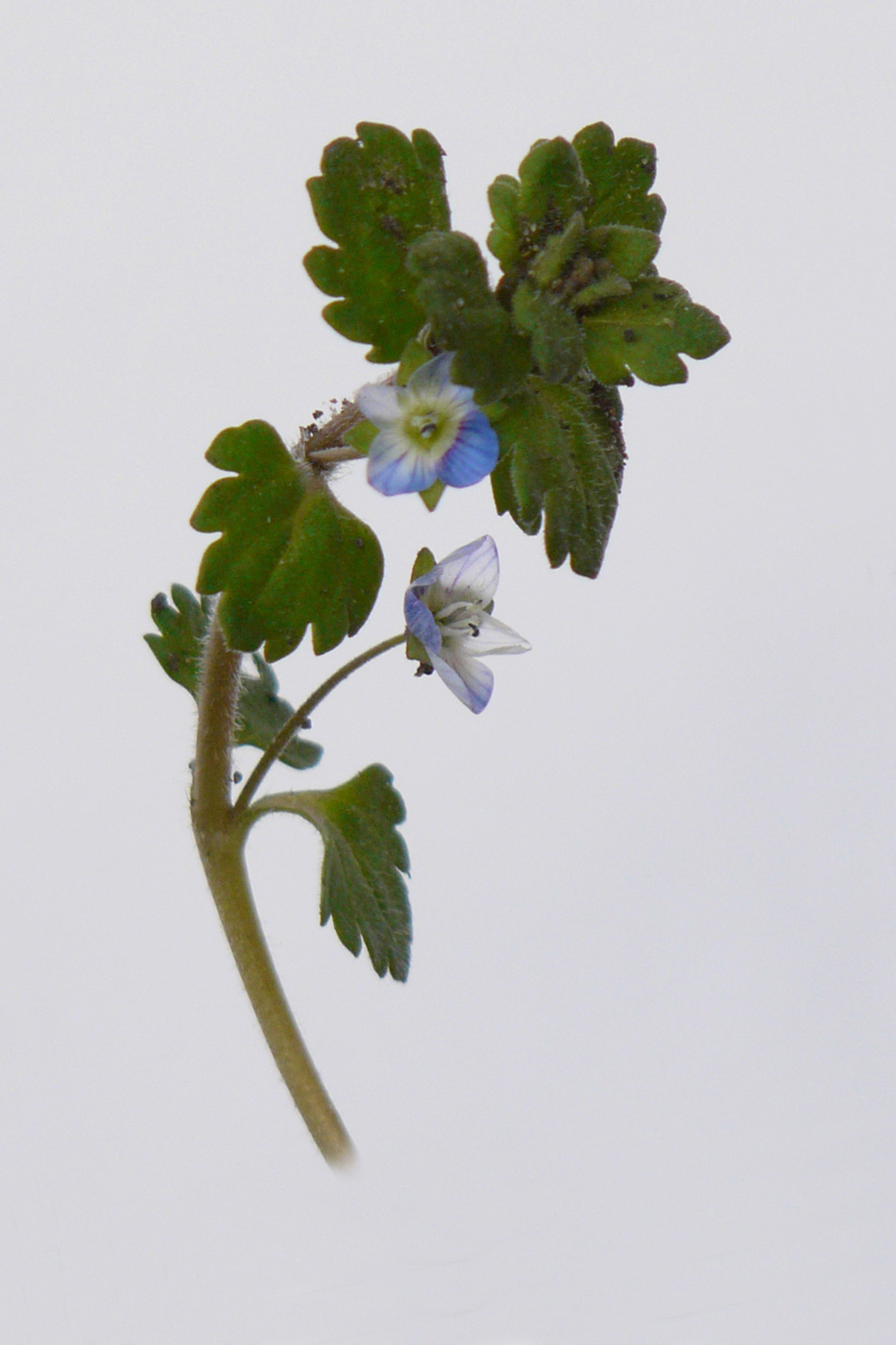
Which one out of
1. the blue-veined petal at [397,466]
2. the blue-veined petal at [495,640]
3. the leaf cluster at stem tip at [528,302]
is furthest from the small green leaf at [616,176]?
the blue-veined petal at [495,640]

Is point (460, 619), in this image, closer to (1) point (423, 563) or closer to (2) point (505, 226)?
(1) point (423, 563)

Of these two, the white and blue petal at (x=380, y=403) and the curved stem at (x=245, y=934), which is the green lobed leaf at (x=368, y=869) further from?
the white and blue petal at (x=380, y=403)

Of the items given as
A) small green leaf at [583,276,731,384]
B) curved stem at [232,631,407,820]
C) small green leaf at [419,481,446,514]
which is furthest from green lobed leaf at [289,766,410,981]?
small green leaf at [583,276,731,384]

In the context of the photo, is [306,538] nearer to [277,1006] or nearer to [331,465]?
[331,465]

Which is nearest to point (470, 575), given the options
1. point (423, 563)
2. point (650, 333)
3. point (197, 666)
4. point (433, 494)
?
point (423, 563)

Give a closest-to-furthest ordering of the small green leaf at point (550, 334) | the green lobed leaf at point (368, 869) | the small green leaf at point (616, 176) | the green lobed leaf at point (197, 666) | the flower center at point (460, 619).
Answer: the small green leaf at point (550, 334) → the small green leaf at point (616, 176) → the flower center at point (460, 619) → the green lobed leaf at point (368, 869) → the green lobed leaf at point (197, 666)

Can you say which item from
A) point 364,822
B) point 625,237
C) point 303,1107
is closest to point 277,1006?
point 303,1107

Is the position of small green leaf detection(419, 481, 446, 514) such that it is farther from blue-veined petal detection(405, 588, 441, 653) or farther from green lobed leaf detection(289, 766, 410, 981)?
green lobed leaf detection(289, 766, 410, 981)
